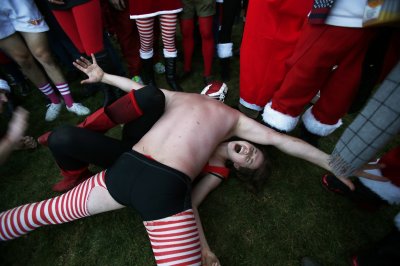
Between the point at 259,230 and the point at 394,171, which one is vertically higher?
the point at 394,171

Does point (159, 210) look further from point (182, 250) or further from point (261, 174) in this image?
point (261, 174)

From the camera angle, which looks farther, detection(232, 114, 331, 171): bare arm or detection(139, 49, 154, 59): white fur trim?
detection(139, 49, 154, 59): white fur trim

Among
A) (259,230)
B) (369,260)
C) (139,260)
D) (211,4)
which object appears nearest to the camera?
(369,260)

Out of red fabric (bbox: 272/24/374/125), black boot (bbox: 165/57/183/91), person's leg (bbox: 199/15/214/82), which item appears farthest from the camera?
black boot (bbox: 165/57/183/91)

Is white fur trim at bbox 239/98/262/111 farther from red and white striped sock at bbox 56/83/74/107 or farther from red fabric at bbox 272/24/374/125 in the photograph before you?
red and white striped sock at bbox 56/83/74/107

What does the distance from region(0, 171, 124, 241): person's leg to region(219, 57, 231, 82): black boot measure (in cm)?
172

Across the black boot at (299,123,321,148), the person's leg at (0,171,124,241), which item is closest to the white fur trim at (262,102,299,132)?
the black boot at (299,123,321,148)

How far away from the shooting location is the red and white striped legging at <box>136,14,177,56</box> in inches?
87.7

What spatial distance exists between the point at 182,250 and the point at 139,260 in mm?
436

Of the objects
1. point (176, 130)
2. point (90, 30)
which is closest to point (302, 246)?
point (176, 130)

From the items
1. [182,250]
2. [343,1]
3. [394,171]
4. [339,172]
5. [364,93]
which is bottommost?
[182,250]

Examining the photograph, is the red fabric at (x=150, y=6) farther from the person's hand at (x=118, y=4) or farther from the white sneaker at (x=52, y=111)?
the white sneaker at (x=52, y=111)

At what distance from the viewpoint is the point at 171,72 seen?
256 centimetres

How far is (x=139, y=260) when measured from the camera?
1501 mm
